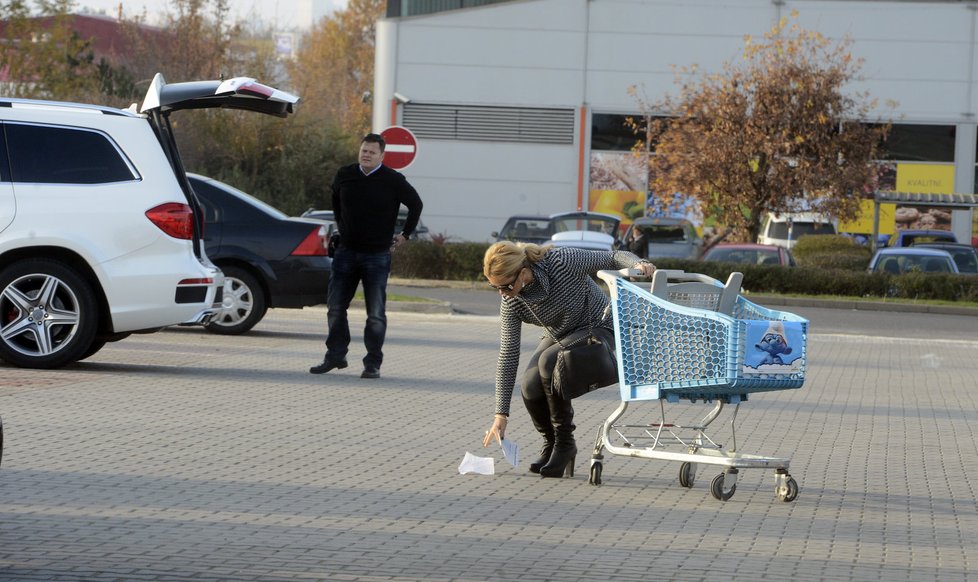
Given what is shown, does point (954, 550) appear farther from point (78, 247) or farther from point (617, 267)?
point (78, 247)

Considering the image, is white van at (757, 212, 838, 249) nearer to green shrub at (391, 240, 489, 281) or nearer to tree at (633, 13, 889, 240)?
tree at (633, 13, 889, 240)

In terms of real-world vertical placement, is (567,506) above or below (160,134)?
below

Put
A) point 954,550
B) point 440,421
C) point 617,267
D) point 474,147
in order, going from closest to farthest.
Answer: point 954,550
point 617,267
point 440,421
point 474,147

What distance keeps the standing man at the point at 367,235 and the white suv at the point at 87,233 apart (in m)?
1.04

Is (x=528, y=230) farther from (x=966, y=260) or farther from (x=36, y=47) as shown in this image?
(x=36, y=47)

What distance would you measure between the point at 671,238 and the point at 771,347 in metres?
26.0

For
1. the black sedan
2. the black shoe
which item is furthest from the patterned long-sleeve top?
the black sedan

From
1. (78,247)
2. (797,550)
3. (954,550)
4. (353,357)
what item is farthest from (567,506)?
(353,357)

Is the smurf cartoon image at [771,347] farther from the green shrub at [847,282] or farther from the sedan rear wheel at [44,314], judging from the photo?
the green shrub at [847,282]

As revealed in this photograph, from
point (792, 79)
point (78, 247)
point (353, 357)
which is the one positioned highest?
point (792, 79)

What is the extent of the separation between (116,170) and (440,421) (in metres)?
3.69

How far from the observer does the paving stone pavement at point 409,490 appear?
607 centimetres

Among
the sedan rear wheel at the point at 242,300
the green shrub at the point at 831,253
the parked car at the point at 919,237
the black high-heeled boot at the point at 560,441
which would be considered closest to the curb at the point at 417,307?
the sedan rear wheel at the point at 242,300

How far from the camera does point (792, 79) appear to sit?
1444 inches
